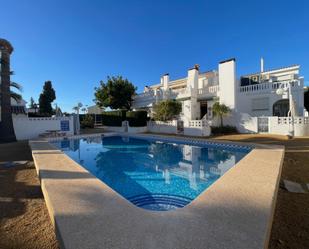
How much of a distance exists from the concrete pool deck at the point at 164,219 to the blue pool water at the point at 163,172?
1665 mm

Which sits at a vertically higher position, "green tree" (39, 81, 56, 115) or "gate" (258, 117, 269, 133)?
"green tree" (39, 81, 56, 115)

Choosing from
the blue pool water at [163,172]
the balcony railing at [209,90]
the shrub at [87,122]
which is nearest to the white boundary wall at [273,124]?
the balcony railing at [209,90]

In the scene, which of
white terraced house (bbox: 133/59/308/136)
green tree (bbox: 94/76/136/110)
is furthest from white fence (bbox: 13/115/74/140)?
white terraced house (bbox: 133/59/308/136)

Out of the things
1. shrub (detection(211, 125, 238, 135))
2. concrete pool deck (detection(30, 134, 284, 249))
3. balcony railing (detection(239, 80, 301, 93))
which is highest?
balcony railing (detection(239, 80, 301, 93))

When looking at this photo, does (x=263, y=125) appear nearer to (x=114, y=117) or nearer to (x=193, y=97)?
(x=193, y=97)

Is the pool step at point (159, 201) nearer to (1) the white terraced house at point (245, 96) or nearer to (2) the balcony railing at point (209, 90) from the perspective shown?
(1) the white terraced house at point (245, 96)

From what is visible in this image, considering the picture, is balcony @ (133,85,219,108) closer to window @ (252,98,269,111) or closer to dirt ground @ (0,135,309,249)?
window @ (252,98,269,111)

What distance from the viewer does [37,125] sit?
18.9 m

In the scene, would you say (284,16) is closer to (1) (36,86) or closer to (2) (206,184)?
(2) (206,184)

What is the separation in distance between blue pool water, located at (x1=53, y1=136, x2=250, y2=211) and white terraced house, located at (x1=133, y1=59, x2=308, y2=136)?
6.80m

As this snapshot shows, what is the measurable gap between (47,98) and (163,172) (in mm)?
32767

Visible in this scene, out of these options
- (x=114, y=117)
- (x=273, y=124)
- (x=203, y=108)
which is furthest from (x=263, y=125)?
(x=114, y=117)

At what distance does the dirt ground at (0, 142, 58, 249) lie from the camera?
291 cm

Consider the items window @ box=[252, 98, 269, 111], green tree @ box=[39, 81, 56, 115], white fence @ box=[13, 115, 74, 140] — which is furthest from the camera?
green tree @ box=[39, 81, 56, 115]
